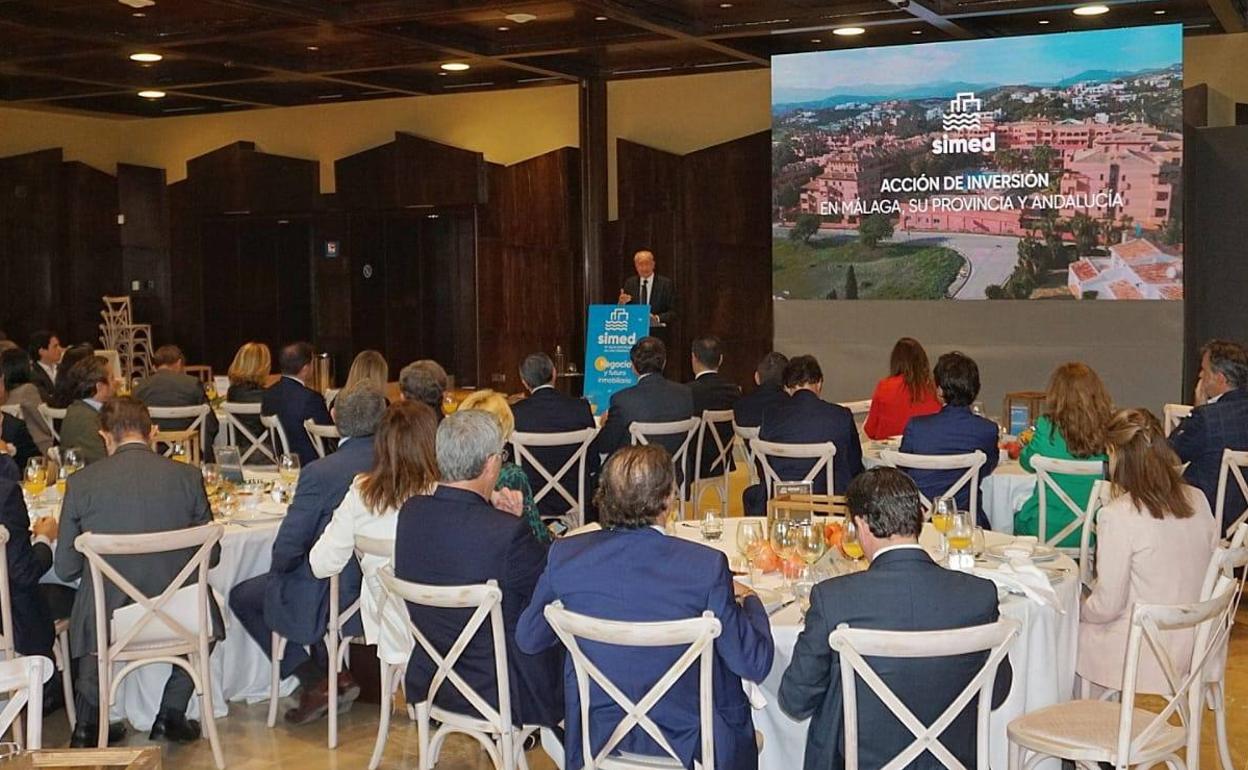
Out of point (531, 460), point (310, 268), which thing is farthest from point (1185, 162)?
point (310, 268)

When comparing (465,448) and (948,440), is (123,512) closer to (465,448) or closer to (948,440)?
(465,448)

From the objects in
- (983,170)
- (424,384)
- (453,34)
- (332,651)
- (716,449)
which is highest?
(453,34)

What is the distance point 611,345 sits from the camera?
12820mm

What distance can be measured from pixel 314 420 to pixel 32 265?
10.9 metres

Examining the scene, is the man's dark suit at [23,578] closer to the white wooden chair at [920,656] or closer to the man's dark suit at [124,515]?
the man's dark suit at [124,515]

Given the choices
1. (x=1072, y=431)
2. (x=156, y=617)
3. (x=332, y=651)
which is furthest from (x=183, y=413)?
(x=1072, y=431)

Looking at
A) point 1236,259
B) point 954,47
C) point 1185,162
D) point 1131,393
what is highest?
point 954,47

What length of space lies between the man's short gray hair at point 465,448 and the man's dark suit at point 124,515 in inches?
52.4

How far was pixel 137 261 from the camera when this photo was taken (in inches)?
719

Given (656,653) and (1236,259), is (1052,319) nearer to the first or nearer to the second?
(1236,259)

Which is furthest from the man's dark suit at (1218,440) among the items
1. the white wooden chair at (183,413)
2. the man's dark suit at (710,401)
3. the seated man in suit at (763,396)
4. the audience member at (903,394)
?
the white wooden chair at (183,413)

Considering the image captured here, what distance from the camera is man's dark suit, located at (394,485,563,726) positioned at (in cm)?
412

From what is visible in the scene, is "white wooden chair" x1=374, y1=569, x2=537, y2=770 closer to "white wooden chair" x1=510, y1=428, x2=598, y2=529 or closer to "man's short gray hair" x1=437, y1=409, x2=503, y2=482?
"man's short gray hair" x1=437, y1=409, x2=503, y2=482

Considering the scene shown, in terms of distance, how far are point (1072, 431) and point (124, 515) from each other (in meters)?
3.96
